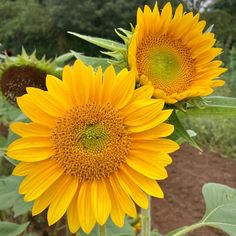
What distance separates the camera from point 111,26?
1202cm

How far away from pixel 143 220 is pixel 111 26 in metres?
11.4

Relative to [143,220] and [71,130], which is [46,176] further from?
[143,220]

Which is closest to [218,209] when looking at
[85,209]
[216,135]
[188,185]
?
[85,209]

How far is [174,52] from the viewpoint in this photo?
75 centimetres

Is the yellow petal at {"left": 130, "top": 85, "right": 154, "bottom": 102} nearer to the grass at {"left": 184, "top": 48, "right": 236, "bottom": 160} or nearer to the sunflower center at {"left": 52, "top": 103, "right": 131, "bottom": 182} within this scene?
the sunflower center at {"left": 52, "top": 103, "right": 131, "bottom": 182}

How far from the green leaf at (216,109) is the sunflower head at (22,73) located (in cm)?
24

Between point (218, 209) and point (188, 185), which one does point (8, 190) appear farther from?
point (188, 185)

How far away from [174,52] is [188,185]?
2789 millimetres

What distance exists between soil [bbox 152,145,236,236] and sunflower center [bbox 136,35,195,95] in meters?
2.26

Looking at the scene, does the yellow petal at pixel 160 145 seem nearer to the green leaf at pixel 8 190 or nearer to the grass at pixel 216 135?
the green leaf at pixel 8 190

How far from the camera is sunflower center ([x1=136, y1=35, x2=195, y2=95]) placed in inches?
27.5

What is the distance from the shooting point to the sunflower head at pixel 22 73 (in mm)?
895

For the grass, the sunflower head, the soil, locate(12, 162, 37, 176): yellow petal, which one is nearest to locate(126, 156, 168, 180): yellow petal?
locate(12, 162, 37, 176): yellow petal

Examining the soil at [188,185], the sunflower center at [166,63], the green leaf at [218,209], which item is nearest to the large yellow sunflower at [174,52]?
the sunflower center at [166,63]
